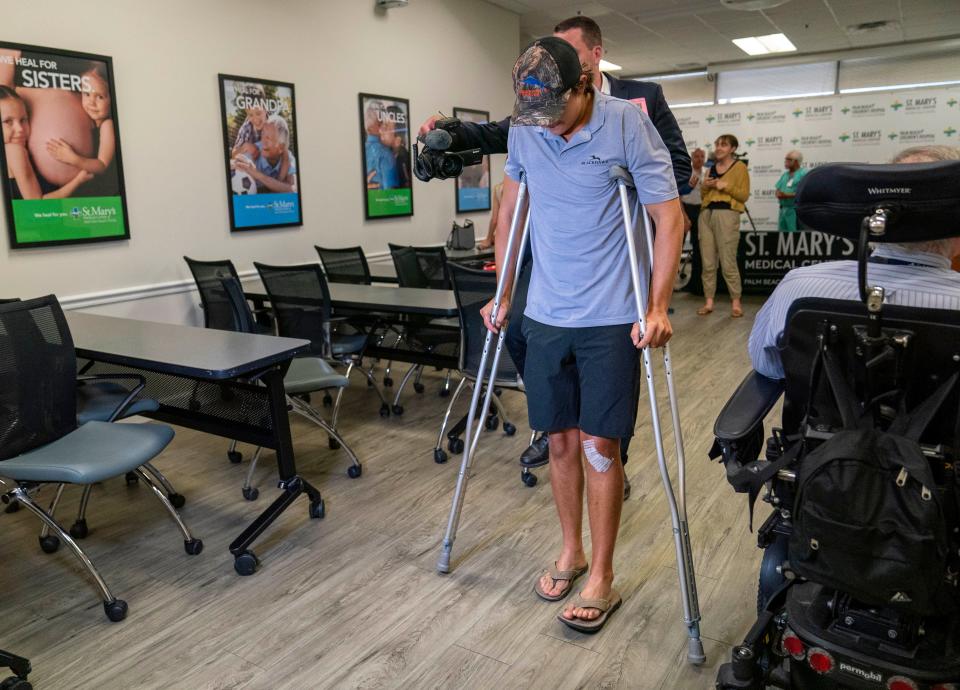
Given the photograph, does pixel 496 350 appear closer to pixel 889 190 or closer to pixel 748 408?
pixel 748 408

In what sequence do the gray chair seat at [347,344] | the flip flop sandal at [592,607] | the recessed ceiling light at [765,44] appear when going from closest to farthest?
the flip flop sandal at [592,607]
the gray chair seat at [347,344]
the recessed ceiling light at [765,44]

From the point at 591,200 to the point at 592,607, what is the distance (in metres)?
1.17

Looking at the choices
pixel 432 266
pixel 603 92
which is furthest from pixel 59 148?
pixel 603 92

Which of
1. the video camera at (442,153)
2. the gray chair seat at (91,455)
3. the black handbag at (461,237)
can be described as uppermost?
the video camera at (442,153)

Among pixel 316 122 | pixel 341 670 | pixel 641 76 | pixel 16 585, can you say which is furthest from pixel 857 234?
pixel 641 76

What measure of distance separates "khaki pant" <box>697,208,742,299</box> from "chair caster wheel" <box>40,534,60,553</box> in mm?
6309

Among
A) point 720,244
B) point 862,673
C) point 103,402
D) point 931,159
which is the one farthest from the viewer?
point 720,244

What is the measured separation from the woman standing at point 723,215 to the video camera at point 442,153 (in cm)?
561

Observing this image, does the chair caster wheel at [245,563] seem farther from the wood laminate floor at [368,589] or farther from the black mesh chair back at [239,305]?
the black mesh chair back at [239,305]

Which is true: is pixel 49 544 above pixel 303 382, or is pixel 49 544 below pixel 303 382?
below

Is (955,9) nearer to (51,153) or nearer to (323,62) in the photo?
(323,62)

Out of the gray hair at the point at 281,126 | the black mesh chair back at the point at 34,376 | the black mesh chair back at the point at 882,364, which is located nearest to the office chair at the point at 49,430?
the black mesh chair back at the point at 34,376

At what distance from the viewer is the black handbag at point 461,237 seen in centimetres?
665

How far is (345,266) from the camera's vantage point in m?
4.95
